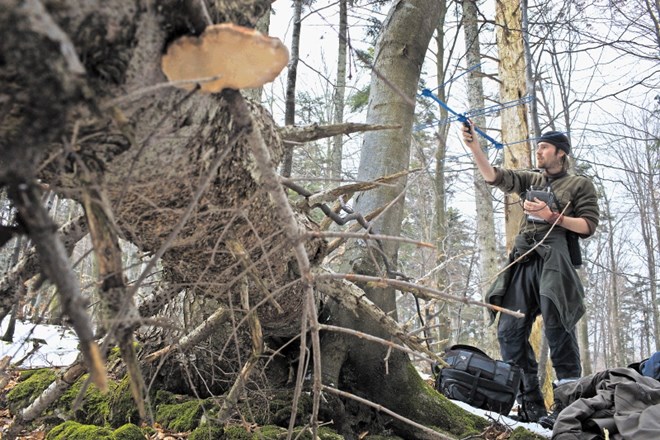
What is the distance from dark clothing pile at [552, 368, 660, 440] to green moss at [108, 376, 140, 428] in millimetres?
2432

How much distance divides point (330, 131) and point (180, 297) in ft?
→ 6.00

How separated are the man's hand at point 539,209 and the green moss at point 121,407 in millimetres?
2875

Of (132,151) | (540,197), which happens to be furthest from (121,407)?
(540,197)

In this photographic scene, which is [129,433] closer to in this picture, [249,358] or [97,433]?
[97,433]

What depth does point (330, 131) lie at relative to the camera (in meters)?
1.68

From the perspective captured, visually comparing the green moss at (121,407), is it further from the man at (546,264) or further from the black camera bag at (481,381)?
the man at (546,264)

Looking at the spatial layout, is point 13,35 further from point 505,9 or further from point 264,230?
point 505,9

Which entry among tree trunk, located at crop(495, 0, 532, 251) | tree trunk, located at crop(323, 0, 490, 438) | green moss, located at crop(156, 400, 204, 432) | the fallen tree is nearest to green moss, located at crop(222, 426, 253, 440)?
the fallen tree

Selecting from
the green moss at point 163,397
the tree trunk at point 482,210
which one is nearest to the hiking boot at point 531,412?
the green moss at point 163,397

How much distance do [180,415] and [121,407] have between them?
41 cm

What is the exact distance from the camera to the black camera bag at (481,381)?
2949 millimetres

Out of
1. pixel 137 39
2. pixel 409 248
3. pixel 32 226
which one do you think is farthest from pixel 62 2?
pixel 409 248

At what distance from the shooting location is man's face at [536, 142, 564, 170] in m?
3.31

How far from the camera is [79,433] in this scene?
222 cm
